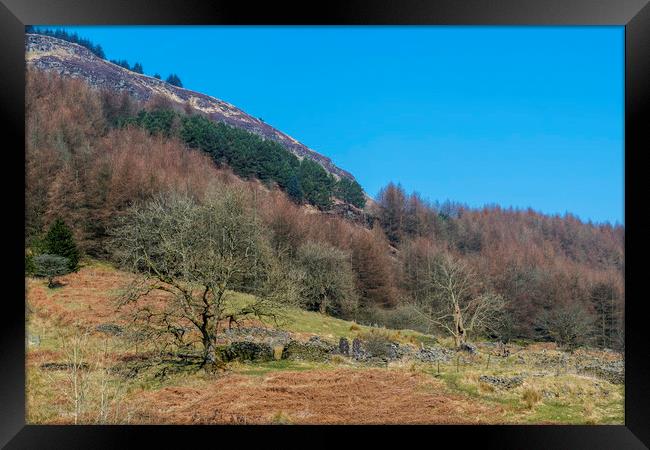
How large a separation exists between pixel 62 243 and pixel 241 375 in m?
4.71

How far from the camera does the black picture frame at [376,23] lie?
3.84 metres

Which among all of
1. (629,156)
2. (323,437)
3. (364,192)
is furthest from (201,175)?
(629,156)

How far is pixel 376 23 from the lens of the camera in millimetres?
3877

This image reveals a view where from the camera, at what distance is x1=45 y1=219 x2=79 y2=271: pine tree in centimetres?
938

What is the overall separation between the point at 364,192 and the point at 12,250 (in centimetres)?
707

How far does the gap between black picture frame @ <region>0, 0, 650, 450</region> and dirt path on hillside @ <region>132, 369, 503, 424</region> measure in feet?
7.03

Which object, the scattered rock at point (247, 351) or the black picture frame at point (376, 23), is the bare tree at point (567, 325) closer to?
the scattered rock at point (247, 351)

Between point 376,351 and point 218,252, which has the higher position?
point 218,252

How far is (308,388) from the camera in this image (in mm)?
7012

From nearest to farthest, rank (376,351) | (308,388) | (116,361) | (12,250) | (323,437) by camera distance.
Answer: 1. (12,250)
2. (323,437)
3. (308,388)
4. (116,361)
5. (376,351)

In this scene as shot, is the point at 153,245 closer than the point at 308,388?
No

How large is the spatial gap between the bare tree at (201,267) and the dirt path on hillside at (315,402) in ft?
4.10

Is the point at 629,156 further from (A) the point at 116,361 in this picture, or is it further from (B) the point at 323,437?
(A) the point at 116,361

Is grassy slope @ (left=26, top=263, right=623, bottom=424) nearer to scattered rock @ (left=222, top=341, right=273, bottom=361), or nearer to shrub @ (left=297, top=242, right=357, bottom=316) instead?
scattered rock @ (left=222, top=341, right=273, bottom=361)
